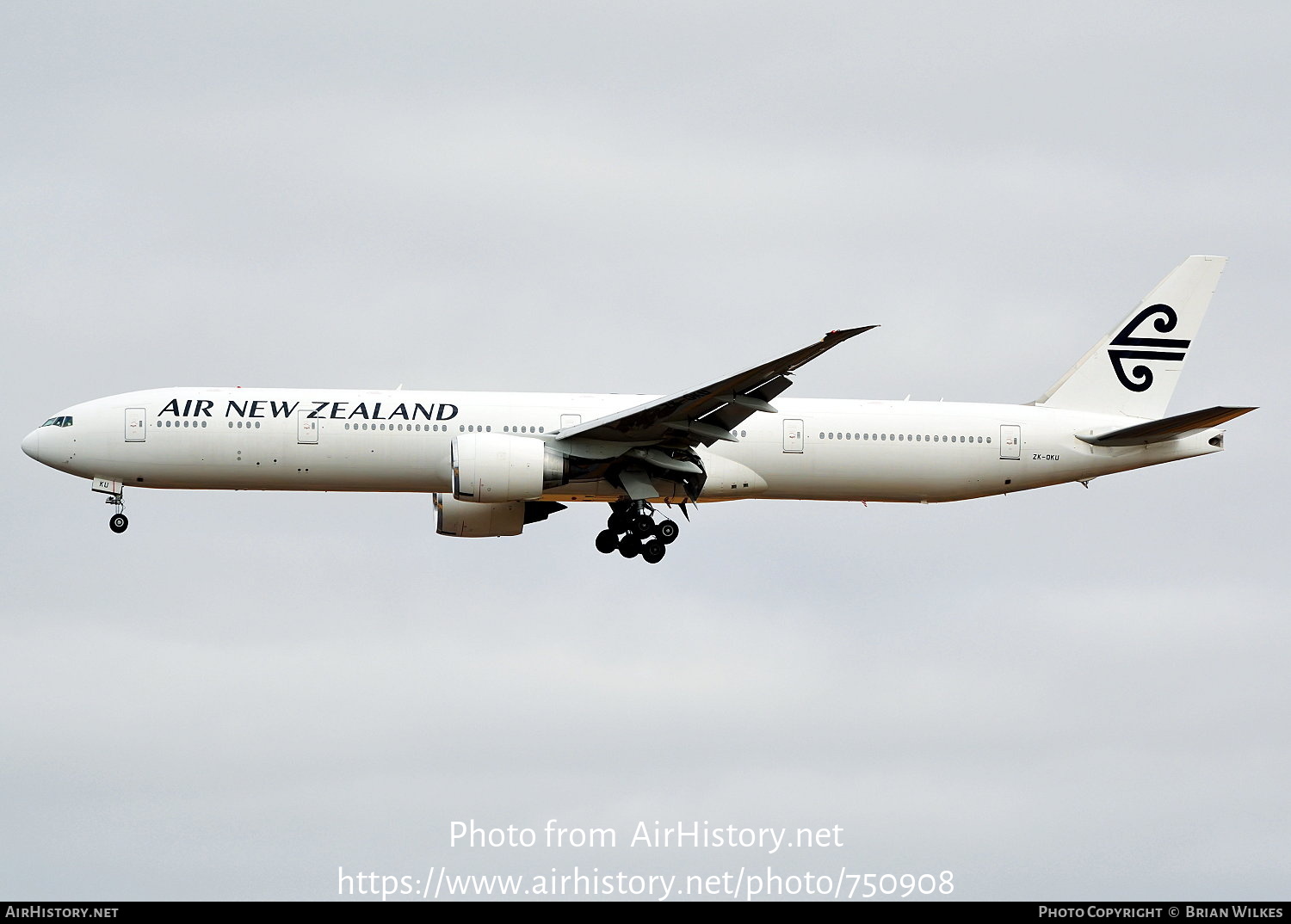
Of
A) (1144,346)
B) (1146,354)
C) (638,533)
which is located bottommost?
(638,533)

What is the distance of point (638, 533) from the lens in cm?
4609

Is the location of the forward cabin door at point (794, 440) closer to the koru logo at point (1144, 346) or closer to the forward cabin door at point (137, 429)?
the koru logo at point (1144, 346)

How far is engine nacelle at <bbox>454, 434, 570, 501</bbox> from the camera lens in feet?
140

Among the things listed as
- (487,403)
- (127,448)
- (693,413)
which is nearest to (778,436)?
(693,413)

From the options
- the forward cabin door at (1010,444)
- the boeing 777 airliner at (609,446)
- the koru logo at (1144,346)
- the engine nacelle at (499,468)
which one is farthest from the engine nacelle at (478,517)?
the koru logo at (1144,346)

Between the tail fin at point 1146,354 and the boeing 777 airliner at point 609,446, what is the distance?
1.12 m

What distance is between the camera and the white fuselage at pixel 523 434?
1738 inches

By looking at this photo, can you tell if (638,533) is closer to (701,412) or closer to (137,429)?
(701,412)

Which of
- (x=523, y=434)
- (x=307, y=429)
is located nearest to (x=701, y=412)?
(x=523, y=434)

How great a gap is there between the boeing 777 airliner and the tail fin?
1.12 meters

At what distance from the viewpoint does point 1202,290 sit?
50531mm

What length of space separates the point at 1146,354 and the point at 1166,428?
4338 mm

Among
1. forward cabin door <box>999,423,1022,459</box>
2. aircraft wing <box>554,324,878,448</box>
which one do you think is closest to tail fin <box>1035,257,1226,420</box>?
forward cabin door <box>999,423,1022,459</box>

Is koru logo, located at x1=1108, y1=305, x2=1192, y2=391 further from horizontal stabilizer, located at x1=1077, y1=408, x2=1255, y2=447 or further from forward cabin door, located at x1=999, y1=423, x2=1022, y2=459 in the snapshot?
forward cabin door, located at x1=999, y1=423, x2=1022, y2=459
